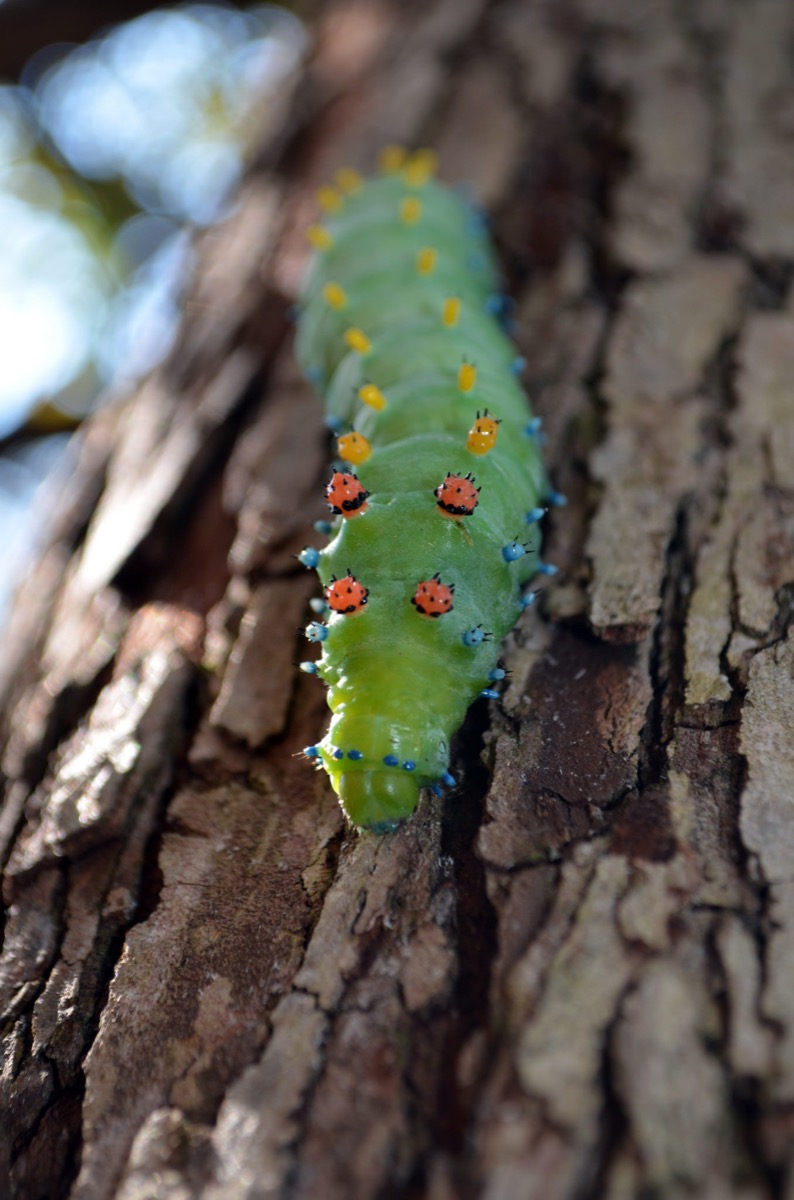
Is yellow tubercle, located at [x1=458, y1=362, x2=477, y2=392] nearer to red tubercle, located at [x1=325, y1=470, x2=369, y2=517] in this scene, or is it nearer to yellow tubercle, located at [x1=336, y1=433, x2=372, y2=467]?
yellow tubercle, located at [x1=336, y1=433, x2=372, y2=467]

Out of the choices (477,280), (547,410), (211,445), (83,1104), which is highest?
(477,280)

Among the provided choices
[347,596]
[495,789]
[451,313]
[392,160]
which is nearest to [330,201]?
[392,160]

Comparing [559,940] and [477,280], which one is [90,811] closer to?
[559,940]

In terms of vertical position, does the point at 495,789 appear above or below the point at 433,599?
below

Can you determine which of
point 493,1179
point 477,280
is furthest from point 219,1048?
point 477,280

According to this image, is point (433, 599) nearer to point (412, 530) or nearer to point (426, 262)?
point (412, 530)

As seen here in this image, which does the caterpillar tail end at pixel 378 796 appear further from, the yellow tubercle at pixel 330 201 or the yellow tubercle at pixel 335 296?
the yellow tubercle at pixel 330 201
